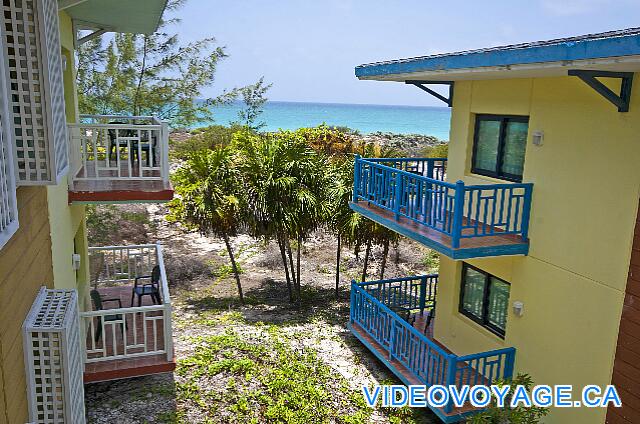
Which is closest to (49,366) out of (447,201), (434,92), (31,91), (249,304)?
(31,91)

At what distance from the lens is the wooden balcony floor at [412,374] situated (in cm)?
754

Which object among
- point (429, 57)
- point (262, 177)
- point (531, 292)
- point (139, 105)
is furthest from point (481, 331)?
point (139, 105)

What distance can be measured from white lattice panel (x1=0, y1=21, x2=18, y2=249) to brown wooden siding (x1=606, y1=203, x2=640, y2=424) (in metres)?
6.20

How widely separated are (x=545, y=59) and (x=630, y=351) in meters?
3.56

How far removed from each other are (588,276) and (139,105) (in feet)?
51.1

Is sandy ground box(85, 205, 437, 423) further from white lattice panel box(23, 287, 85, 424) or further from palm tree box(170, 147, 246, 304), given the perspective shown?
white lattice panel box(23, 287, 85, 424)

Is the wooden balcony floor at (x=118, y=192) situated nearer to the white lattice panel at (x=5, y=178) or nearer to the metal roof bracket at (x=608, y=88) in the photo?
the white lattice panel at (x=5, y=178)

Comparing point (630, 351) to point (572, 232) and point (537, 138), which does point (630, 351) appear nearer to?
point (572, 232)

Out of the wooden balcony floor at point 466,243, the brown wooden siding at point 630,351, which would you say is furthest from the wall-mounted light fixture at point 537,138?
the brown wooden siding at point 630,351

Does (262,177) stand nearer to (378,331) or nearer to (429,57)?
(378,331)

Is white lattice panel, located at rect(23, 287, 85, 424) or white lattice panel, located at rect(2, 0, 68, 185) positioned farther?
white lattice panel, located at rect(23, 287, 85, 424)

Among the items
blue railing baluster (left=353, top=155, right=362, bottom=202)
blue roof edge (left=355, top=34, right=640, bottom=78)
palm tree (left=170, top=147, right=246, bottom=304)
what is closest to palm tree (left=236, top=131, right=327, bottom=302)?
palm tree (left=170, top=147, right=246, bottom=304)

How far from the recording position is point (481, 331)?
8711 millimetres

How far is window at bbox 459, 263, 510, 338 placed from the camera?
831 cm
